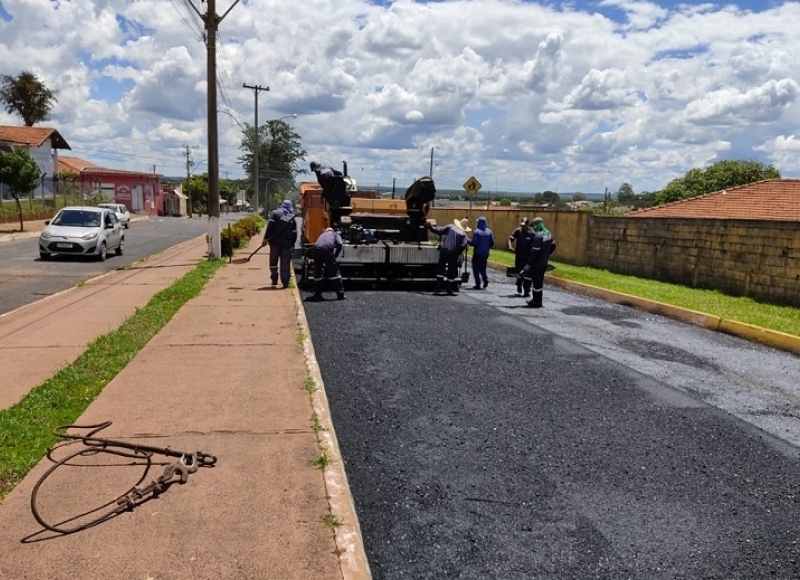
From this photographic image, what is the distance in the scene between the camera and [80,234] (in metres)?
18.1

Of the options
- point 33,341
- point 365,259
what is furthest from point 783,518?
point 365,259

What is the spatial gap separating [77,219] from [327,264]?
10.7 metres

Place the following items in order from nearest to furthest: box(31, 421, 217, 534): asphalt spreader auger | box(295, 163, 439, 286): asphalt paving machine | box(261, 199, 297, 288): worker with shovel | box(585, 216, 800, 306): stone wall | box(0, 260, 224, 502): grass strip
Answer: box(31, 421, 217, 534): asphalt spreader auger < box(0, 260, 224, 502): grass strip < box(261, 199, 297, 288): worker with shovel < box(585, 216, 800, 306): stone wall < box(295, 163, 439, 286): asphalt paving machine

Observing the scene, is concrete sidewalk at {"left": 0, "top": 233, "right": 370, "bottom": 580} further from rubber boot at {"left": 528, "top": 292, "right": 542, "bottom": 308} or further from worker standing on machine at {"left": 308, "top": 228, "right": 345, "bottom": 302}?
rubber boot at {"left": 528, "top": 292, "right": 542, "bottom": 308}

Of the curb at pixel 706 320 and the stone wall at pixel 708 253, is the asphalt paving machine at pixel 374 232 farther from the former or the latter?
the stone wall at pixel 708 253

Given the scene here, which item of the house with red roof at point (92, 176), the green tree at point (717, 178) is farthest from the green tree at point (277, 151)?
the green tree at point (717, 178)

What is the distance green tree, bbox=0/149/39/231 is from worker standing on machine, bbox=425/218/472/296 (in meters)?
21.5

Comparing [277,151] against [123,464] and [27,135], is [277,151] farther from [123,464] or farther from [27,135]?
[123,464]

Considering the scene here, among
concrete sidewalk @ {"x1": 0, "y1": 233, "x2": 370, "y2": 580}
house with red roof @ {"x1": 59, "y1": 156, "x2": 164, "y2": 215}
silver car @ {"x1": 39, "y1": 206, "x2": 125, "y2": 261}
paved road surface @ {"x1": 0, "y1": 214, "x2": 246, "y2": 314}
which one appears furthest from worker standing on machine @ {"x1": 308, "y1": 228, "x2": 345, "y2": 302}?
house with red roof @ {"x1": 59, "y1": 156, "x2": 164, "y2": 215}

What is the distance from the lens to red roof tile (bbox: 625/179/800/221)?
72.6 ft

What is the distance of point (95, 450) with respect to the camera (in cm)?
436

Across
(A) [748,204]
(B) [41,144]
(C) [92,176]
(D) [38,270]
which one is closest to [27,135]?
(B) [41,144]

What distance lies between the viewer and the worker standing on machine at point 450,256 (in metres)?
13.2

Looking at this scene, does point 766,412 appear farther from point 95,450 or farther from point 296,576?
point 95,450
